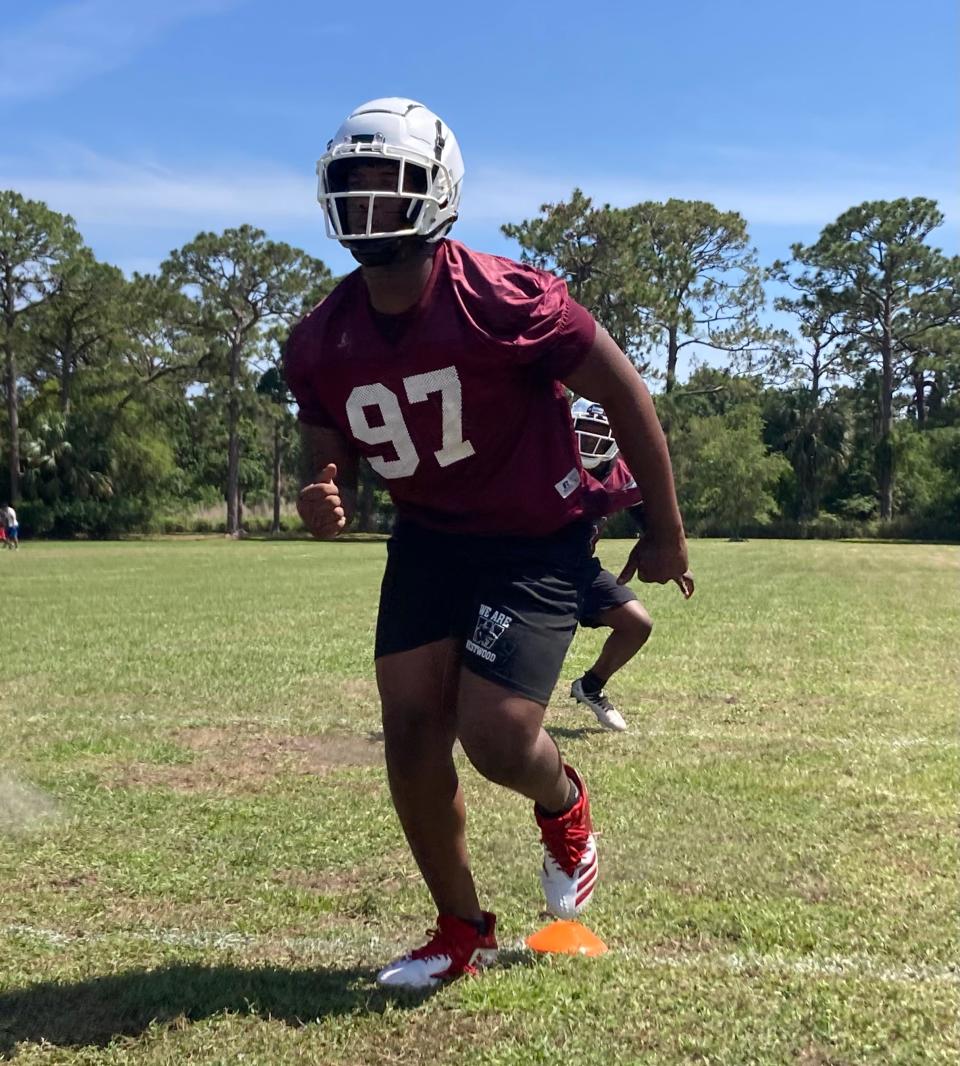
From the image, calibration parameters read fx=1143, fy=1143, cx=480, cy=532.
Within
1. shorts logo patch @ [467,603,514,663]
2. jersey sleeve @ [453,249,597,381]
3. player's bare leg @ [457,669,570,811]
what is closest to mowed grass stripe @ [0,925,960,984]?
player's bare leg @ [457,669,570,811]

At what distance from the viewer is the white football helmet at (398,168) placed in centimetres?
290

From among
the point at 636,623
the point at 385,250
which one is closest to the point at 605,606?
the point at 636,623

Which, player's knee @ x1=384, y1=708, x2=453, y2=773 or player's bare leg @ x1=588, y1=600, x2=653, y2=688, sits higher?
player's knee @ x1=384, y1=708, x2=453, y2=773

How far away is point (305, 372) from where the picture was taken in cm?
319

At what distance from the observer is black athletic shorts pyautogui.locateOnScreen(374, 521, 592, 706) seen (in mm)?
3104

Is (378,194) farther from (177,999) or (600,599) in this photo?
(600,599)

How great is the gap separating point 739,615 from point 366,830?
9.26 meters

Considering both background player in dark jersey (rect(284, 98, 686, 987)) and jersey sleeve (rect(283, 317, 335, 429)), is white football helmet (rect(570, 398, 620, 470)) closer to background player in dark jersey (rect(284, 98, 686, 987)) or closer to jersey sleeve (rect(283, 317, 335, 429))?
background player in dark jersey (rect(284, 98, 686, 987))

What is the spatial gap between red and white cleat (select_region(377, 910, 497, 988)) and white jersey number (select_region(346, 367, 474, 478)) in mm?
1303

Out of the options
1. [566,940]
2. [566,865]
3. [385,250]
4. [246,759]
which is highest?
[385,250]

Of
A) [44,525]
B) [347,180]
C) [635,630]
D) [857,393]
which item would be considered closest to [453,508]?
[347,180]

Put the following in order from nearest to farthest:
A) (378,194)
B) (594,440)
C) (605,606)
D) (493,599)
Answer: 1. (378,194)
2. (493,599)
3. (594,440)
4. (605,606)

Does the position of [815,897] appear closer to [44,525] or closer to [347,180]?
[347,180]

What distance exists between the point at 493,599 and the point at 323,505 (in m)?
0.53
